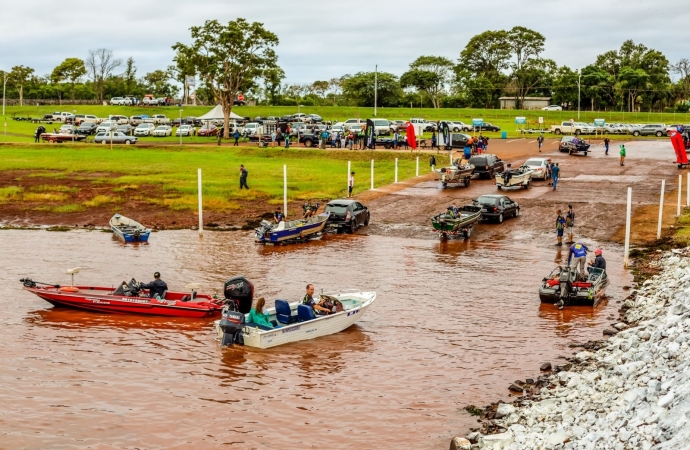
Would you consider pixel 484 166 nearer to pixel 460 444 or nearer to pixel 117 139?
pixel 117 139

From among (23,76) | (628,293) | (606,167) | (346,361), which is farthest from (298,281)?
(23,76)

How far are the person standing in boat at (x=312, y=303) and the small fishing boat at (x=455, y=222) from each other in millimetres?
14995

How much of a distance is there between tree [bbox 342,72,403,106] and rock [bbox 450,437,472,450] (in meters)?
117

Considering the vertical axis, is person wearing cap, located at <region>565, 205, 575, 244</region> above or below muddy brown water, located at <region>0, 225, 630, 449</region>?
above

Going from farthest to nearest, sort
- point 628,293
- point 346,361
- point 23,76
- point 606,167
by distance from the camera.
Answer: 1. point 23,76
2. point 606,167
3. point 628,293
4. point 346,361

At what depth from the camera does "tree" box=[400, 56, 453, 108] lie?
140 meters

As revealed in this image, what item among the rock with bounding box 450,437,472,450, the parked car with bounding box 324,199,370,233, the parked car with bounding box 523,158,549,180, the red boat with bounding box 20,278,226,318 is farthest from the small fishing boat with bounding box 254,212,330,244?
the rock with bounding box 450,437,472,450

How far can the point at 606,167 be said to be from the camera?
200 ft

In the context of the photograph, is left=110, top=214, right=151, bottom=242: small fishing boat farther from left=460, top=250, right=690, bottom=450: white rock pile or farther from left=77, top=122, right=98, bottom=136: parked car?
left=77, top=122, right=98, bottom=136: parked car

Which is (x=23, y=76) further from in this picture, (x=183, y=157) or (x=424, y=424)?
(x=424, y=424)

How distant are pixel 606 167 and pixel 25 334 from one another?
46939mm

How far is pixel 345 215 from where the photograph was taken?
40.2m

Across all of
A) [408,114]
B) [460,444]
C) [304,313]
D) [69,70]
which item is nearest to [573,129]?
[408,114]

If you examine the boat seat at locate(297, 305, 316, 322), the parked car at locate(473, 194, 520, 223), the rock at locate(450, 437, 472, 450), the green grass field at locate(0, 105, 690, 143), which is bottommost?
the rock at locate(450, 437, 472, 450)
